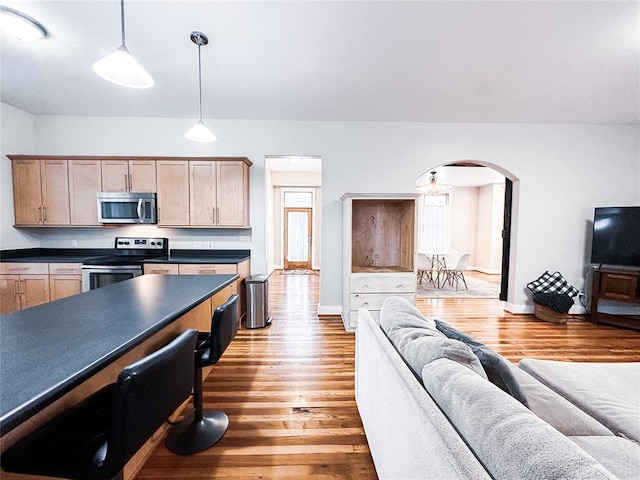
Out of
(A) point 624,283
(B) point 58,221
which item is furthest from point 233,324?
(A) point 624,283

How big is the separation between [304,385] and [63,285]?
3326 mm

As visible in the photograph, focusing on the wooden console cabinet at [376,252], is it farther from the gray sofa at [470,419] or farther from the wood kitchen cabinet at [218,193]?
the gray sofa at [470,419]

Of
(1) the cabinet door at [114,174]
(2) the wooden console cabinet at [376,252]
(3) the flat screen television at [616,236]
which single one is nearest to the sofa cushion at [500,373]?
(2) the wooden console cabinet at [376,252]

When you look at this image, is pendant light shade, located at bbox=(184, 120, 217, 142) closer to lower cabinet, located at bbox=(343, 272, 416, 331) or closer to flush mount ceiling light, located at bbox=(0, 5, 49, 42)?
flush mount ceiling light, located at bbox=(0, 5, 49, 42)

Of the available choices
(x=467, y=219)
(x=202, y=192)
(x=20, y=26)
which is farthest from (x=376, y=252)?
(x=467, y=219)

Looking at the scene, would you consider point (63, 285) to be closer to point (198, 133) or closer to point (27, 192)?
point (27, 192)

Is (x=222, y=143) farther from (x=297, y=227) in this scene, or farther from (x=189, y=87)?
(x=297, y=227)

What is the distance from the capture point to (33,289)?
10.3 ft

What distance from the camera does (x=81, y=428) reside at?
867mm

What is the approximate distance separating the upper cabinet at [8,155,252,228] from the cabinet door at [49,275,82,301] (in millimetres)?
731

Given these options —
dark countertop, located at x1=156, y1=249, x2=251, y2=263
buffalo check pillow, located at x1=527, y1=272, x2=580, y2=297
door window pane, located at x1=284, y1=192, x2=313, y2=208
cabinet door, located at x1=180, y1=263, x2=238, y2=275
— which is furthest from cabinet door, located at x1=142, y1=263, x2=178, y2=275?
buffalo check pillow, located at x1=527, y1=272, x2=580, y2=297

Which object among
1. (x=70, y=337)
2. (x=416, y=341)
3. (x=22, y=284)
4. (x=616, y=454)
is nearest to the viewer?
(x=616, y=454)

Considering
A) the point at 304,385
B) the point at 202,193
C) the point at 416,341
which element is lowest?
the point at 304,385

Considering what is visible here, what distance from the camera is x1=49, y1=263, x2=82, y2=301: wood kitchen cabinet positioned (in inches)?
124
